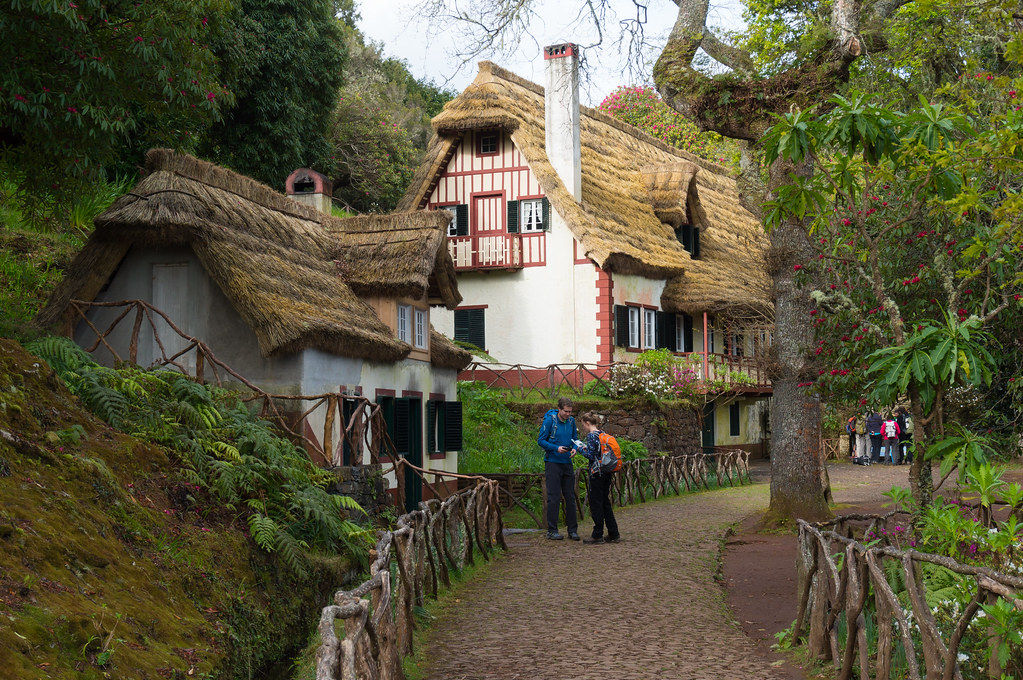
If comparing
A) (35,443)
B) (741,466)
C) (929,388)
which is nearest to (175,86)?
(35,443)

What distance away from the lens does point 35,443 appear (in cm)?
807

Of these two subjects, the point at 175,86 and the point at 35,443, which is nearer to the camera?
the point at 35,443

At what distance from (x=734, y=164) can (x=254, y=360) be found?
1339 inches

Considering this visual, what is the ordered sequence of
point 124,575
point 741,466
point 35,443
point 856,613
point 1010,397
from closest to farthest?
point 856,613 < point 124,575 < point 35,443 < point 1010,397 < point 741,466

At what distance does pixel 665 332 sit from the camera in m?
31.2

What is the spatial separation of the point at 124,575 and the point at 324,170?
26.2 m

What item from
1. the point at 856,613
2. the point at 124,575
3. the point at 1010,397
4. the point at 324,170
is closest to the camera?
the point at 856,613

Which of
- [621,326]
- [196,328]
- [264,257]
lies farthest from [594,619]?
[621,326]

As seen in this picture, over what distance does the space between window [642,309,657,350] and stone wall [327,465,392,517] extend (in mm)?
17500

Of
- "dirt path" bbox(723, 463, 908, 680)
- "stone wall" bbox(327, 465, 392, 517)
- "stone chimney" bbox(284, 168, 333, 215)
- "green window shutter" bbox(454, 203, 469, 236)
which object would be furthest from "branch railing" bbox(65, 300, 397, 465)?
"green window shutter" bbox(454, 203, 469, 236)

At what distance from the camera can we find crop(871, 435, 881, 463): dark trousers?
3222 cm

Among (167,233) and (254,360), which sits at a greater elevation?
(167,233)

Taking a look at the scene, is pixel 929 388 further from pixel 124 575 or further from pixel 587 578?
pixel 124 575

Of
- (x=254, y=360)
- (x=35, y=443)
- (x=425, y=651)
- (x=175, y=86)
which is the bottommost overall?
(x=425, y=651)
